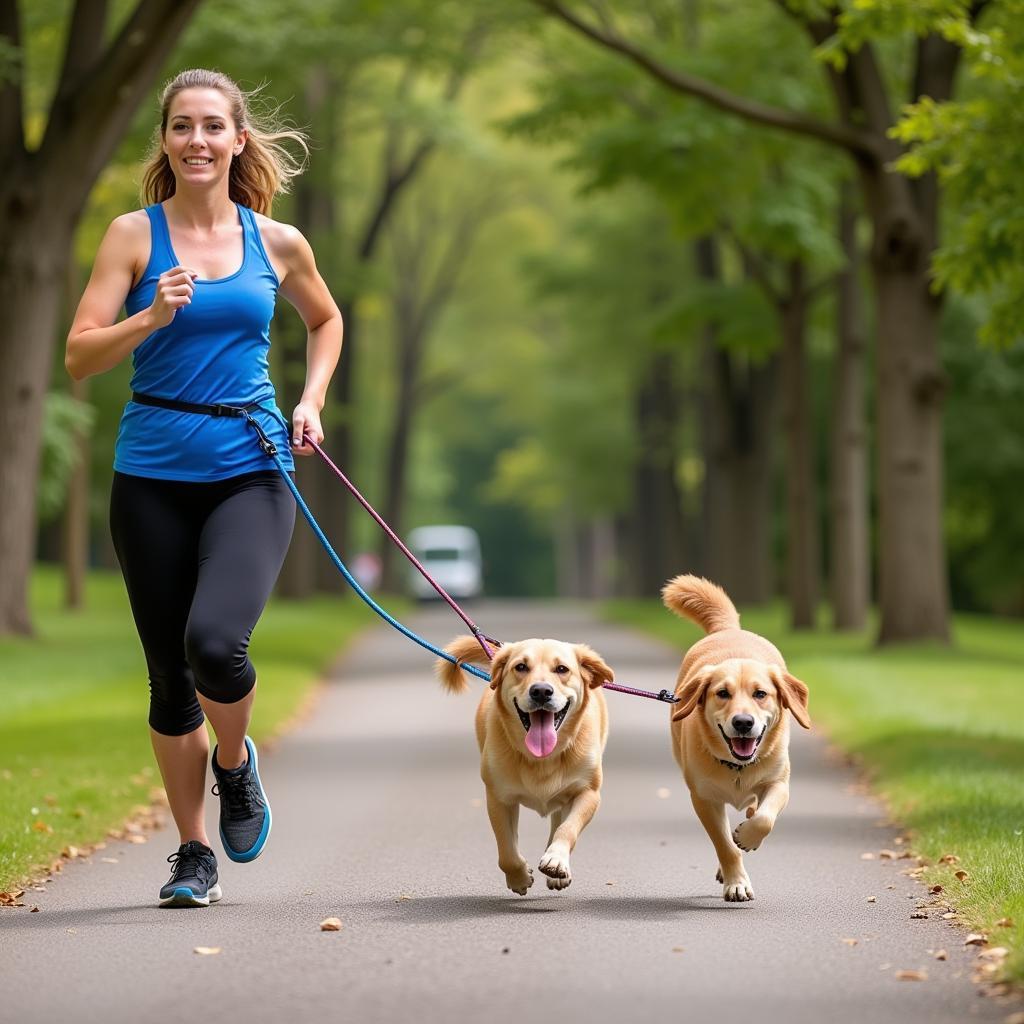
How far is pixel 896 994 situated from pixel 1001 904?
4.17ft

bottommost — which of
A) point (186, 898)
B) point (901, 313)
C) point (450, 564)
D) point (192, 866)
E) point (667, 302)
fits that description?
point (450, 564)

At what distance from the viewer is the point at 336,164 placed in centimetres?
3566

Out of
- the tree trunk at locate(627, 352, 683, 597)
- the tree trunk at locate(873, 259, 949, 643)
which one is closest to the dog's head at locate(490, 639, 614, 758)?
the tree trunk at locate(873, 259, 949, 643)

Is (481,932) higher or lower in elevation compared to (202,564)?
lower

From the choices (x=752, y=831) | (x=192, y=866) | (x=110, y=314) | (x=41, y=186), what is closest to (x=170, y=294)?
(x=110, y=314)

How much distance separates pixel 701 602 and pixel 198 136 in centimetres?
282

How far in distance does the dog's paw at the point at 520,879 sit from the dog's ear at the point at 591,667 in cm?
70

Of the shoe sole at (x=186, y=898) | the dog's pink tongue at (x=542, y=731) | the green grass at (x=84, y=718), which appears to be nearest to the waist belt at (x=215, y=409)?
the dog's pink tongue at (x=542, y=731)

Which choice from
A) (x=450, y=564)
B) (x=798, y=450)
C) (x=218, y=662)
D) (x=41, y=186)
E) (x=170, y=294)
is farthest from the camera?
(x=450, y=564)

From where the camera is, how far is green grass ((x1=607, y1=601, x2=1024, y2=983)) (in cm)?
707

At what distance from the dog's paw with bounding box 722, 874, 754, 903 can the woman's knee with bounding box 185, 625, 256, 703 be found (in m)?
1.87

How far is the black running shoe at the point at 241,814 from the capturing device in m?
6.67

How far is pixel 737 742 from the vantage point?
263 inches

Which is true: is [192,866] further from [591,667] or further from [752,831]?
[752,831]
